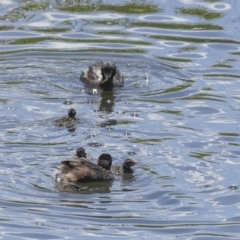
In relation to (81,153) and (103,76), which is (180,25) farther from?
(81,153)

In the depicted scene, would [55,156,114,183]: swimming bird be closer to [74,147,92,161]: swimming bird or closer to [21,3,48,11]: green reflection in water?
[74,147,92,161]: swimming bird

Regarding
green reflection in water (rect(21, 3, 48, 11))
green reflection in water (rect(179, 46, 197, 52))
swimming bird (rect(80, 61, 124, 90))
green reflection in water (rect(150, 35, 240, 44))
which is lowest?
swimming bird (rect(80, 61, 124, 90))

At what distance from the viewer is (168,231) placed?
15.0 metres

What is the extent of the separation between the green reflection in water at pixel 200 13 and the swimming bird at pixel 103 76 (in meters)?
4.69

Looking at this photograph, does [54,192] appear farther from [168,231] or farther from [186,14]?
[186,14]

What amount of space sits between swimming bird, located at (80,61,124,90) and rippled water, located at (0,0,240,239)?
0.21 metres

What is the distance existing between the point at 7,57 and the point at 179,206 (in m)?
8.83

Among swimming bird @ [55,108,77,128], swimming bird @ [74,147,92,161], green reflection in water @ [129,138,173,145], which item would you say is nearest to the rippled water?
green reflection in water @ [129,138,173,145]

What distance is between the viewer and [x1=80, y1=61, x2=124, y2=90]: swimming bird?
22641 mm

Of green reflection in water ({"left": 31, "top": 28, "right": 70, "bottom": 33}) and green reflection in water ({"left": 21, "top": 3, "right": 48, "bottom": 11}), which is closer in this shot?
green reflection in water ({"left": 31, "top": 28, "right": 70, "bottom": 33})

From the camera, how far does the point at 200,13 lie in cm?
2761

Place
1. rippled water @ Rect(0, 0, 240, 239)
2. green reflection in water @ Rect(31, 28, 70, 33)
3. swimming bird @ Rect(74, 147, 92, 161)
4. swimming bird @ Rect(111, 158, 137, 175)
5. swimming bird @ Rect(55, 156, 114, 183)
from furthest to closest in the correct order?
green reflection in water @ Rect(31, 28, 70, 33)
swimming bird @ Rect(74, 147, 92, 161)
swimming bird @ Rect(111, 158, 137, 175)
swimming bird @ Rect(55, 156, 114, 183)
rippled water @ Rect(0, 0, 240, 239)

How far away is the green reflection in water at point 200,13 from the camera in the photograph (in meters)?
27.4

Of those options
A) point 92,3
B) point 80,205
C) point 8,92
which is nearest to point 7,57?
point 8,92
